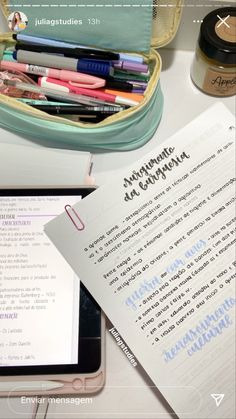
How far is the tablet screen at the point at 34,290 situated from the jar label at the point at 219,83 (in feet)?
0.69

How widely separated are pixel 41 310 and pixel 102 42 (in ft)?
1.01

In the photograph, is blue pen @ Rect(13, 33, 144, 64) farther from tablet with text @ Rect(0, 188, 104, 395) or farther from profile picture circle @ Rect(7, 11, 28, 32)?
tablet with text @ Rect(0, 188, 104, 395)

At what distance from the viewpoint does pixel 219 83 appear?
17.1 inches

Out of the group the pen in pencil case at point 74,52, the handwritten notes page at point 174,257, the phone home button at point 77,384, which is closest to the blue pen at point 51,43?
the pen in pencil case at point 74,52

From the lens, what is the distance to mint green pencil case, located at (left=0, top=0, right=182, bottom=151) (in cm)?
40

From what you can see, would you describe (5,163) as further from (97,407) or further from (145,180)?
(97,407)

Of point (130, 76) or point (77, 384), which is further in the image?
point (130, 76)

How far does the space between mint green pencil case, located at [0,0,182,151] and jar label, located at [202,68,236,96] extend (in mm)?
58

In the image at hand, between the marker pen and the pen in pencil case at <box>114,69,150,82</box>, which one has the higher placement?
the marker pen

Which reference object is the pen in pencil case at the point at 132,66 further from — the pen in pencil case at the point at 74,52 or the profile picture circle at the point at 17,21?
the profile picture circle at the point at 17,21

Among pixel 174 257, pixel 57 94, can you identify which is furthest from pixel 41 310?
pixel 57 94

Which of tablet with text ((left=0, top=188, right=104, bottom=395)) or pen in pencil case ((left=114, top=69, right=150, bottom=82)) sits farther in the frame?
pen in pencil case ((left=114, top=69, right=150, bottom=82))

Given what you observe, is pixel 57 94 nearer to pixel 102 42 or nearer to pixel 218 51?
pixel 102 42

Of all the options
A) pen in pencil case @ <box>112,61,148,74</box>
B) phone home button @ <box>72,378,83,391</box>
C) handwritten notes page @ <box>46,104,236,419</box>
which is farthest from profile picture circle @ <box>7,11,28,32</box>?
phone home button @ <box>72,378,83,391</box>
